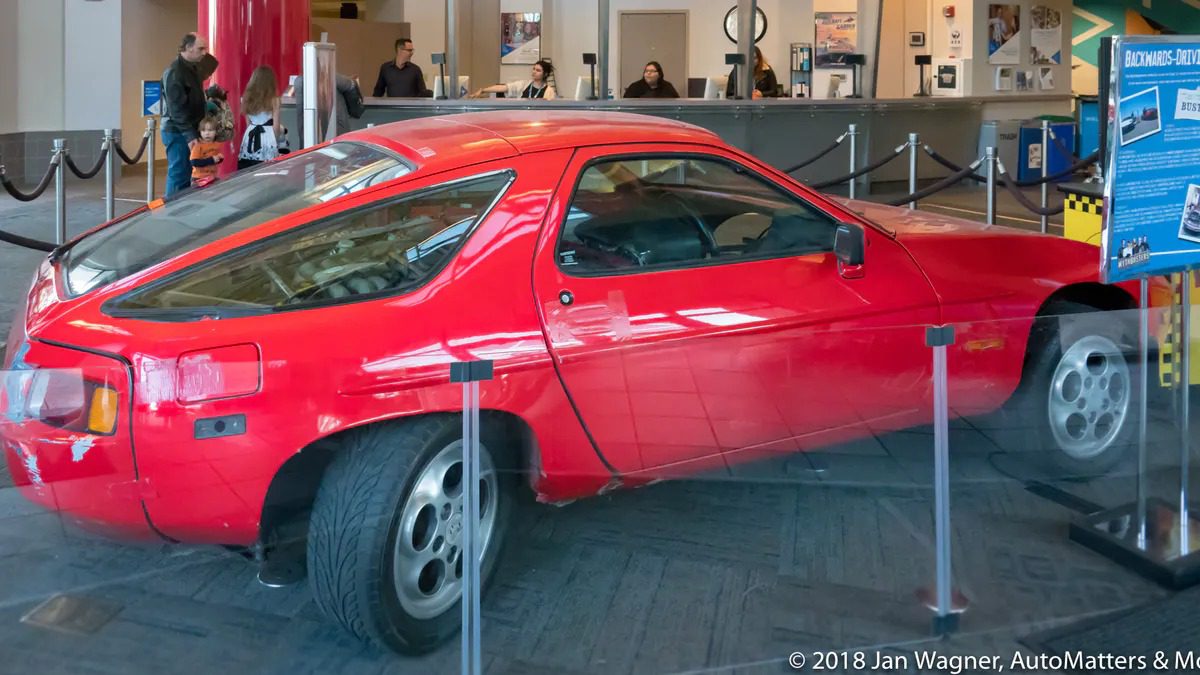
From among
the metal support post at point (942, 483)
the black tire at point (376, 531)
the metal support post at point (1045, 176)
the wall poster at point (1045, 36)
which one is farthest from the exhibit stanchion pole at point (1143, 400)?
the wall poster at point (1045, 36)

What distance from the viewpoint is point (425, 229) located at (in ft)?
10.6

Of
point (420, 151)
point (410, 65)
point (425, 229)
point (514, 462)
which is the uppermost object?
point (410, 65)

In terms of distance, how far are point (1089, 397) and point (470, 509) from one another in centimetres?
214

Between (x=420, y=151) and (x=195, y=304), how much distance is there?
0.85 meters

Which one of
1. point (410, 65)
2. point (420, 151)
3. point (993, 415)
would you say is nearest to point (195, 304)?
point (420, 151)

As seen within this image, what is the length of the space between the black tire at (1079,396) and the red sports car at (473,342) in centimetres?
1

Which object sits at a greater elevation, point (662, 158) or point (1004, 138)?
point (1004, 138)

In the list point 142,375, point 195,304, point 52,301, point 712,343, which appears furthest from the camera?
point 712,343

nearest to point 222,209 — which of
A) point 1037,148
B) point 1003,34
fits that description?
point 1037,148

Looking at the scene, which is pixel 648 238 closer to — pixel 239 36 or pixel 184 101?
pixel 184 101

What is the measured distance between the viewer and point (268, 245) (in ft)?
10.1

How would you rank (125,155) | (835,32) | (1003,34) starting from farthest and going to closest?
(835,32) → (1003,34) → (125,155)

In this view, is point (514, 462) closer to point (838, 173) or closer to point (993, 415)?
point (993, 415)

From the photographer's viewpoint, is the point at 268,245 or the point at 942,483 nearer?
the point at 268,245
